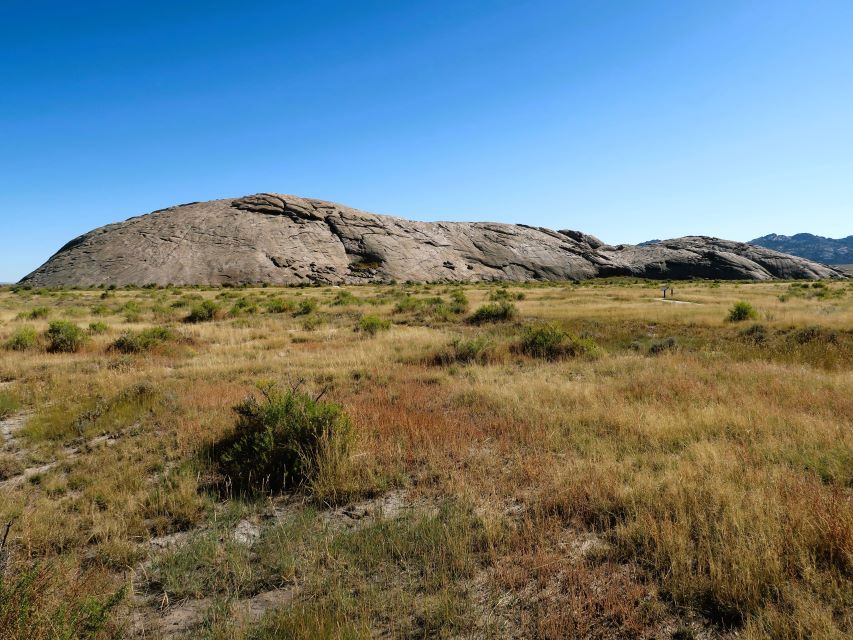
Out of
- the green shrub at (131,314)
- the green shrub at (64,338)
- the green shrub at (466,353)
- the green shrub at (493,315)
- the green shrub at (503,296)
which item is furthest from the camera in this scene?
the green shrub at (503,296)

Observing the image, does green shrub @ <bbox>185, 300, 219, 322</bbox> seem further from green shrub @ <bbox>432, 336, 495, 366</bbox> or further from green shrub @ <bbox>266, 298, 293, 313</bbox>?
green shrub @ <bbox>432, 336, 495, 366</bbox>

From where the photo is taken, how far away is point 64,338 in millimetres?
13883

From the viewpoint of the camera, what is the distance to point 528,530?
4016 mm

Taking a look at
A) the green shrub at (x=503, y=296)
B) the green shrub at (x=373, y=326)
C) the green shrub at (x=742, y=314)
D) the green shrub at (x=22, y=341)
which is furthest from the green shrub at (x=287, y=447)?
the green shrub at (x=503, y=296)

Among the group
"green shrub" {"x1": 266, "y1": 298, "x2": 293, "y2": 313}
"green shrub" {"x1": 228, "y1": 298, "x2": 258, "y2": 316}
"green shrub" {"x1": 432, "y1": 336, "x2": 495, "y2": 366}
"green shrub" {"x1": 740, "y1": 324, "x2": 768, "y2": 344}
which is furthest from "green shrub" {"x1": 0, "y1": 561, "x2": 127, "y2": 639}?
"green shrub" {"x1": 266, "y1": 298, "x2": 293, "y2": 313}

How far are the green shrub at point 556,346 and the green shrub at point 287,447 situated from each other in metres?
7.52

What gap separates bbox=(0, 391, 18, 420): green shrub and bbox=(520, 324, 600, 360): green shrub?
36.7ft

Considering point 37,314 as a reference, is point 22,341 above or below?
below

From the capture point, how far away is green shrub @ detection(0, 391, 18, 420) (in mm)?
7892

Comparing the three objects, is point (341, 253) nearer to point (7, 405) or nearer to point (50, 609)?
point (7, 405)

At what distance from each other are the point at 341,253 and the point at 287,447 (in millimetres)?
69737

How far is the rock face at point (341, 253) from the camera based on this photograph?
61469 millimetres

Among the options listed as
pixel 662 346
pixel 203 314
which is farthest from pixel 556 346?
pixel 203 314

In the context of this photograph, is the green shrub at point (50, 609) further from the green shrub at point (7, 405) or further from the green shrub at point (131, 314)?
the green shrub at point (131, 314)
